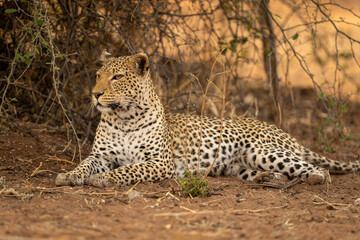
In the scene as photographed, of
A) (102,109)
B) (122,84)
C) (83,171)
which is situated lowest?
(83,171)

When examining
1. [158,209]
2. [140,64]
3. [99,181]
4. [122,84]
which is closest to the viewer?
[158,209]

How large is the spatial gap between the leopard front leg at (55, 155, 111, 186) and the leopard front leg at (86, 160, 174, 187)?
0.14 m

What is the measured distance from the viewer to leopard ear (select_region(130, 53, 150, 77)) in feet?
20.8

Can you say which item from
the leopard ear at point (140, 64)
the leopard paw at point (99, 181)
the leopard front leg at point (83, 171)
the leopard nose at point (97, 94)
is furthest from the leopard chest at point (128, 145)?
the leopard paw at point (99, 181)

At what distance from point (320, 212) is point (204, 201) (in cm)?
113

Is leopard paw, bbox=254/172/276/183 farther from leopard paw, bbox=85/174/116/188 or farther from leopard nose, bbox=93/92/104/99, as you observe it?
leopard nose, bbox=93/92/104/99

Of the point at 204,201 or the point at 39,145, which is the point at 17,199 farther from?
the point at 39,145

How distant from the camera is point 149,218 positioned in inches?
165

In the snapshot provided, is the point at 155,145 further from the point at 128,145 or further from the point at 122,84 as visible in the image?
the point at 122,84

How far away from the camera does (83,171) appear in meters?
5.94

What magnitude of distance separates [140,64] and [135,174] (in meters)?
1.43

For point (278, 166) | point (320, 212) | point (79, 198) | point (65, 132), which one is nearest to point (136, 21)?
point (65, 132)

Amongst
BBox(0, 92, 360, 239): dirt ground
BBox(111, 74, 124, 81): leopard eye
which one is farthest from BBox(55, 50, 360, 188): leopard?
BBox(0, 92, 360, 239): dirt ground

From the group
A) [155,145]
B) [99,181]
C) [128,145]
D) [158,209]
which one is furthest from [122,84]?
[158,209]
